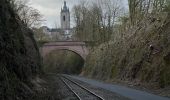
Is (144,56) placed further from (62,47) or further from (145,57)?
(62,47)

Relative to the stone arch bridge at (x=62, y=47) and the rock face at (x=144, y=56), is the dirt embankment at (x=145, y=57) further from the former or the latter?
the stone arch bridge at (x=62, y=47)

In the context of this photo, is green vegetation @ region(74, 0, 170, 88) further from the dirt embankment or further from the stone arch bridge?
the stone arch bridge

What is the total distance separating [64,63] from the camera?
104 meters

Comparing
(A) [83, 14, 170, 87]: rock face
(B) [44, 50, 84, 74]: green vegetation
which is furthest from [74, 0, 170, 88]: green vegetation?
(B) [44, 50, 84, 74]: green vegetation

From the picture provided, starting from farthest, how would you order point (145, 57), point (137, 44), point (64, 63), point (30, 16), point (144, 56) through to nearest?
point (64, 63) < point (30, 16) < point (137, 44) < point (144, 56) < point (145, 57)

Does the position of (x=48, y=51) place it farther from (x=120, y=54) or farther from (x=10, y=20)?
(x=10, y=20)

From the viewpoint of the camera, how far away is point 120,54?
48.2 meters

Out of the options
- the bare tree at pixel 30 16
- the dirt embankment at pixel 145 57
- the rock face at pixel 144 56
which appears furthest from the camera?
the bare tree at pixel 30 16

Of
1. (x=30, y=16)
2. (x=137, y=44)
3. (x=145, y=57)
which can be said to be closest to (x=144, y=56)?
(x=145, y=57)

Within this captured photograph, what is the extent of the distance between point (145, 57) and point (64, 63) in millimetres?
69489

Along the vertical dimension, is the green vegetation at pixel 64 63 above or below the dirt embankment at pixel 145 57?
below

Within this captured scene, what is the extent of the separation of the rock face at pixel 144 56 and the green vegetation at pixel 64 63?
137 feet

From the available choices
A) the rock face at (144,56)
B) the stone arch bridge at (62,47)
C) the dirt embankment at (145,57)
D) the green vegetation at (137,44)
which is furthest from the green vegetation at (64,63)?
the dirt embankment at (145,57)

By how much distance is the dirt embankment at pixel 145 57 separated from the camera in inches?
1156
